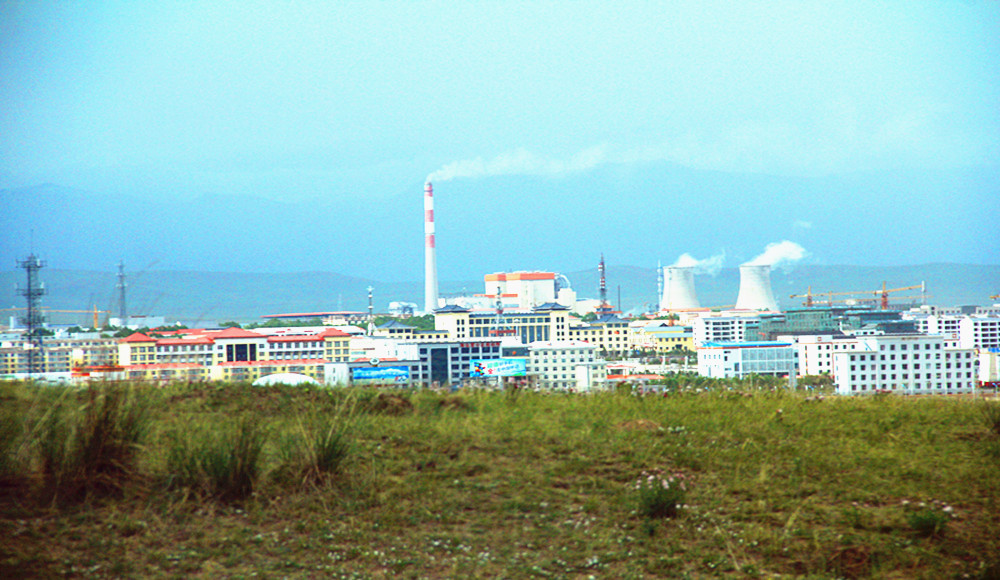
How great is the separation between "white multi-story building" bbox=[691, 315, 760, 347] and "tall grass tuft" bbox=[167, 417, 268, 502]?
2237 inches

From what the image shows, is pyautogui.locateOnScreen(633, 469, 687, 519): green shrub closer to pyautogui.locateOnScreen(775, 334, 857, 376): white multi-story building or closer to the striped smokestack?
pyautogui.locateOnScreen(775, 334, 857, 376): white multi-story building

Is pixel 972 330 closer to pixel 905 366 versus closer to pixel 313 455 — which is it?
pixel 905 366

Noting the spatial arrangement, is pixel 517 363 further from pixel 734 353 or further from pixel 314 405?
pixel 314 405

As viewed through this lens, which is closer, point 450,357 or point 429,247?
point 450,357

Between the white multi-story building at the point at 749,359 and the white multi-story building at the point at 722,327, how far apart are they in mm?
17659

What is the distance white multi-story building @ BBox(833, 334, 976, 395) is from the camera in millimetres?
28328

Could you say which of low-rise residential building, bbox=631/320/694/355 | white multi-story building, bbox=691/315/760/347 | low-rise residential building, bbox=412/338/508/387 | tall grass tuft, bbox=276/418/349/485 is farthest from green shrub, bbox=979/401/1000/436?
white multi-story building, bbox=691/315/760/347

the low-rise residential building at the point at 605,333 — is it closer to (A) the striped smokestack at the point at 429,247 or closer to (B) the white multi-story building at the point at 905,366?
(A) the striped smokestack at the point at 429,247

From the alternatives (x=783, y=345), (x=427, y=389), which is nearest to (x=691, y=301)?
(x=783, y=345)

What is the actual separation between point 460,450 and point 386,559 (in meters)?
0.79

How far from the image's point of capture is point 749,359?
38.9 meters

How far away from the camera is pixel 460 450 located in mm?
3234

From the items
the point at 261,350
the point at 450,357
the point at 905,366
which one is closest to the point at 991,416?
the point at 905,366

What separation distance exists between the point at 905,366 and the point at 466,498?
29.8 metres
